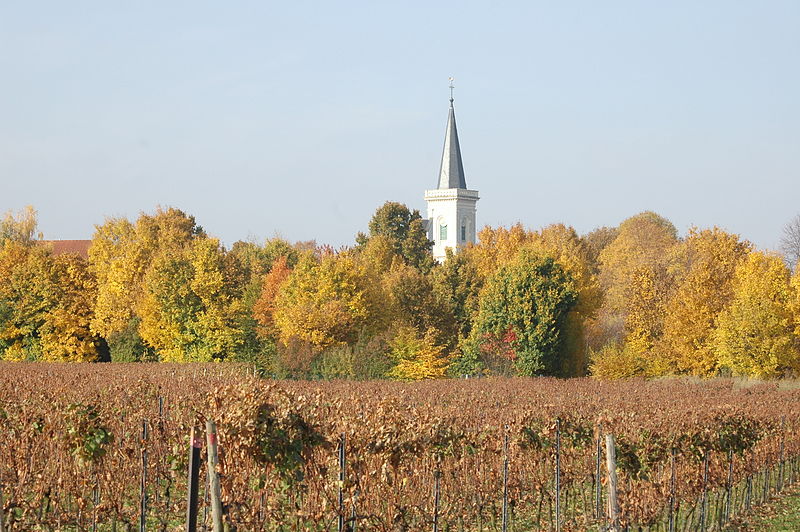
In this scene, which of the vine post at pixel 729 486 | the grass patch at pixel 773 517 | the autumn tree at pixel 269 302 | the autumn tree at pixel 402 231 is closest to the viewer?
the grass patch at pixel 773 517

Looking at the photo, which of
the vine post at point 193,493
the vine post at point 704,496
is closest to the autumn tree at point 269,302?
the vine post at point 704,496

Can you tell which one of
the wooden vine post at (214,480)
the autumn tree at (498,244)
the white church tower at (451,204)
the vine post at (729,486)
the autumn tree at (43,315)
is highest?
the white church tower at (451,204)

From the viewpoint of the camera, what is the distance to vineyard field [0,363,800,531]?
10227 millimetres

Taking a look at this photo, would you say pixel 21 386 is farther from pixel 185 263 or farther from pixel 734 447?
pixel 185 263

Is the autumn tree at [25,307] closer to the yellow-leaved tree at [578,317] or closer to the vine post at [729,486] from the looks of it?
the yellow-leaved tree at [578,317]

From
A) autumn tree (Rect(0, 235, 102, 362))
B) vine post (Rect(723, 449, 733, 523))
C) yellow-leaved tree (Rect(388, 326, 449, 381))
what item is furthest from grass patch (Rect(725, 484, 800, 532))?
autumn tree (Rect(0, 235, 102, 362))

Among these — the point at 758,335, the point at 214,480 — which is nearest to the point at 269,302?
the point at 758,335

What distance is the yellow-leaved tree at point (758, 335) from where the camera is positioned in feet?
146

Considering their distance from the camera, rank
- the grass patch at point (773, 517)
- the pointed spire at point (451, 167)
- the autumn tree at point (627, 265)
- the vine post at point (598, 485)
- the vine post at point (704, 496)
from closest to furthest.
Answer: the vine post at point (704, 496), the vine post at point (598, 485), the grass patch at point (773, 517), the autumn tree at point (627, 265), the pointed spire at point (451, 167)

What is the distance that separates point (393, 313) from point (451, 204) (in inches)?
2687

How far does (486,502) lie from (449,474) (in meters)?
1.35

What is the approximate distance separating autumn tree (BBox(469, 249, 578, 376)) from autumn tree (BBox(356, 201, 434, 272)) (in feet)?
80.2

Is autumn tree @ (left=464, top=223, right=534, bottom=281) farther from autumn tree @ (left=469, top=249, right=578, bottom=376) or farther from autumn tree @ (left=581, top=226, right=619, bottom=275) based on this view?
autumn tree @ (left=469, top=249, right=578, bottom=376)

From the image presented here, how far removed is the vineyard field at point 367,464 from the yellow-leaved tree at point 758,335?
24.4 m
